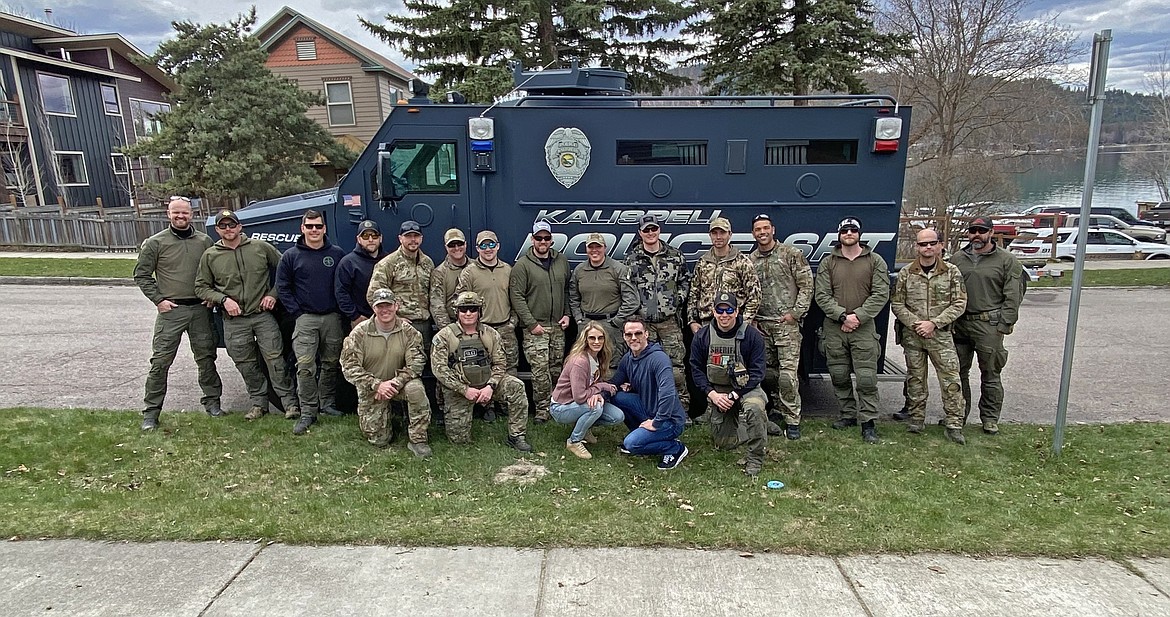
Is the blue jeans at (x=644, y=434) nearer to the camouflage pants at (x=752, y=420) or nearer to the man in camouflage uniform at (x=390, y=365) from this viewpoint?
the camouflage pants at (x=752, y=420)

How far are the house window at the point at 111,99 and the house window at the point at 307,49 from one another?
819 centimetres

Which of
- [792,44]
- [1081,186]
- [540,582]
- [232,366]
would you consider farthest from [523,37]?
[1081,186]

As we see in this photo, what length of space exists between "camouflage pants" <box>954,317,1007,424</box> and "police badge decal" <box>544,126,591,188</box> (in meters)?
3.66

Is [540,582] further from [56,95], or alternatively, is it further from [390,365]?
[56,95]

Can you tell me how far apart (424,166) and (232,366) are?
14.1ft

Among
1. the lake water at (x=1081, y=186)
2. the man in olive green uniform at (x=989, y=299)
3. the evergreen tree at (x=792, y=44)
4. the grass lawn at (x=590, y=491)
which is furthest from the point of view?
the lake water at (x=1081, y=186)

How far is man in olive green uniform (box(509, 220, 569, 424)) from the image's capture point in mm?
6199

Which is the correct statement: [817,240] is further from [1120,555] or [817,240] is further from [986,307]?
[1120,555]

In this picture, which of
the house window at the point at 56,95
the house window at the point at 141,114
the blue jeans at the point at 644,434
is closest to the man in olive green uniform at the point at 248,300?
the blue jeans at the point at 644,434

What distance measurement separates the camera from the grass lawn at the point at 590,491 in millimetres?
4348

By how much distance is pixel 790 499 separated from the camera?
491 centimetres

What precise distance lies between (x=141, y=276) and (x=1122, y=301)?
15.6m

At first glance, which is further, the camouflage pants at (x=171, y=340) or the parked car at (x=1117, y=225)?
the parked car at (x=1117, y=225)

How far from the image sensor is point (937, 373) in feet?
19.9
